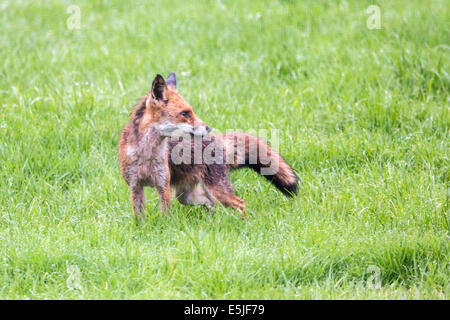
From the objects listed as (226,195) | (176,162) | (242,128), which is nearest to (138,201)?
(176,162)

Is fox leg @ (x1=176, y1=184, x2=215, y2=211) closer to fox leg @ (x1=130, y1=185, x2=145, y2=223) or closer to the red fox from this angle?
the red fox

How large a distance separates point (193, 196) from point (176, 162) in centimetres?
43

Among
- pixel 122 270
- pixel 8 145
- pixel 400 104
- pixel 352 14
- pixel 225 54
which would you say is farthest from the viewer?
pixel 352 14

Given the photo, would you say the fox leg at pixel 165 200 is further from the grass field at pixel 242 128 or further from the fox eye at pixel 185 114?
the fox eye at pixel 185 114

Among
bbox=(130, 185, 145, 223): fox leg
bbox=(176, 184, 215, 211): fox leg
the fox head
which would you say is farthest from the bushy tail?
bbox=(130, 185, 145, 223): fox leg

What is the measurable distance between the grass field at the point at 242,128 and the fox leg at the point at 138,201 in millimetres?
131

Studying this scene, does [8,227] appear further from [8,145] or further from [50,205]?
[8,145]

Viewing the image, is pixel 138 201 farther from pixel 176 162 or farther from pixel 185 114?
pixel 185 114

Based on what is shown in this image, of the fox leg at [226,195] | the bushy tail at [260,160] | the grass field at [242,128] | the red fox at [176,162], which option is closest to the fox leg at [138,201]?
the red fox at [176,162]

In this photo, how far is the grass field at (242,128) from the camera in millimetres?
4961

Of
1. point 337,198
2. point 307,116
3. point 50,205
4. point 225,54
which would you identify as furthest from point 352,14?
point 50,205

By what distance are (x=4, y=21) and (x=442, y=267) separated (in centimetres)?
865

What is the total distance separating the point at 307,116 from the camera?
7676 mm

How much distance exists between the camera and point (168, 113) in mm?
5676
